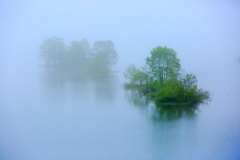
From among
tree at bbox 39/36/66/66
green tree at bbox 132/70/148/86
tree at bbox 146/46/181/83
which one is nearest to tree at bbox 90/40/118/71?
tree at bbox 39/36/66/66

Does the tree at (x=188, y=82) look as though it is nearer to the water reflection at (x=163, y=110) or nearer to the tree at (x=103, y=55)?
the water reflection at (x=163, y=110)

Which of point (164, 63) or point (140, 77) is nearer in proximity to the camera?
point (164, 63)

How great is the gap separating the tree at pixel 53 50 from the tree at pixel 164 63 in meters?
15.5

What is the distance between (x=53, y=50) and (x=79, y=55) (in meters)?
4.09

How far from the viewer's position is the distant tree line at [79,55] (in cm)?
2232

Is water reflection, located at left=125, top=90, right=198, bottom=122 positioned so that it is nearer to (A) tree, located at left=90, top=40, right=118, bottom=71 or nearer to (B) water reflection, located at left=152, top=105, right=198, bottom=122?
(B) water reflection, located at left=152, top=105, right=198, bottom=122

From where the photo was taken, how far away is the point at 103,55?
2219cm

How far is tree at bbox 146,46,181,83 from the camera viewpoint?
1206 cm

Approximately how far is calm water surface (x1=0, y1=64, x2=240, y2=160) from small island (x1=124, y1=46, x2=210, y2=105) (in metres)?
0.58

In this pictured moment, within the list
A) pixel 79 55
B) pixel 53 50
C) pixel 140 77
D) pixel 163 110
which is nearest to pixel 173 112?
pixel 163 110

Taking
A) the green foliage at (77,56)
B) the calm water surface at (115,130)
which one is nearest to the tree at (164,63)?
the calm water surface at (115,130)

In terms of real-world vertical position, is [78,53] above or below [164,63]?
above

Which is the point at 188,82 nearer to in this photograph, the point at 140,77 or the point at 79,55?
the point at 140,77

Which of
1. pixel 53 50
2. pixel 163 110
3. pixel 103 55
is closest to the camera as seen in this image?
pixel 163 110
